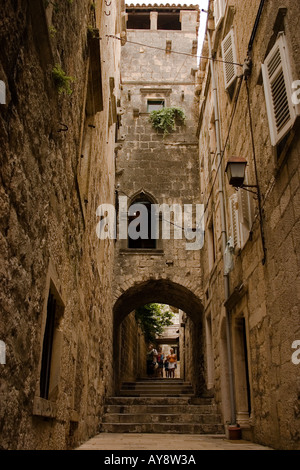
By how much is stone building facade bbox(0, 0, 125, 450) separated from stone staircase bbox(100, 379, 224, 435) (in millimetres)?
2731

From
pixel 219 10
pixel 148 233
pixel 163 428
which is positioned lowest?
pixel 163 428

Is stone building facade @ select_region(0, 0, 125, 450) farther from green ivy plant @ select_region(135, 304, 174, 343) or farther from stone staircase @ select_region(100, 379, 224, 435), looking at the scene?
green ivy plant @ select_region(135, 304, 174, 343)

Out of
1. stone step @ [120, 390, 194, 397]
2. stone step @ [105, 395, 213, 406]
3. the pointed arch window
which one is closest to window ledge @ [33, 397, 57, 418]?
stone step @ [105, 395, 213, 406]

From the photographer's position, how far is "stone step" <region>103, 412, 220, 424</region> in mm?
8391

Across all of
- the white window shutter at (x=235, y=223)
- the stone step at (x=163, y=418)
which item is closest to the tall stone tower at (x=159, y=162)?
the stone step at (x=163, y=418)

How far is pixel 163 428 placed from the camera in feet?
26.2

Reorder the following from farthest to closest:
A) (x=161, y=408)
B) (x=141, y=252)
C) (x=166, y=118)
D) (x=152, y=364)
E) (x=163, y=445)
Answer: (x=152, y=364) → (x=166, y=118) → (x=141, y=252) → (x=161, y=408) → (x=163, y=445)

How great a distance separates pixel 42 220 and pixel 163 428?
246 inches

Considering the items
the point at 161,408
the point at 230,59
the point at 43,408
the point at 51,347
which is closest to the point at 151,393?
the point at 161,408

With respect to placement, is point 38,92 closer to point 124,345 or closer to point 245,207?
point 245,207

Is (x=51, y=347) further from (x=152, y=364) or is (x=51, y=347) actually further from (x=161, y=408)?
(x=152, y=364)

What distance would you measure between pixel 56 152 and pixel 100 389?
5.99 meters

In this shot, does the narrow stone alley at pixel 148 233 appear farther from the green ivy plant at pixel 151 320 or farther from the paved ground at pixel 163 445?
the green ivy plant at pixel 151 320

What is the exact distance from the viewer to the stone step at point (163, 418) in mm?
8391
